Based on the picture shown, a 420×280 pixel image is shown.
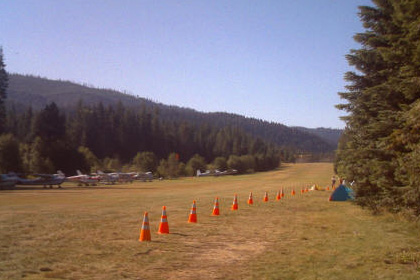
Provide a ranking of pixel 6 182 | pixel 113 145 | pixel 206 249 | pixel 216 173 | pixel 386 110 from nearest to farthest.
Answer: pixel 206 249 → pixel 386 110 → pixel 6 182 → pixel 216 173 → pixel 113 145

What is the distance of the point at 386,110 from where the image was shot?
11766 millimetres

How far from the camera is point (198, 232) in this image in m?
11.4

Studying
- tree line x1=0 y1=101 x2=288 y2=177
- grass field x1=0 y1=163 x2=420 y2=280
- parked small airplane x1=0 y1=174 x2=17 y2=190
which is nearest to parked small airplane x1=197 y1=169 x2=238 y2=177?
tree line x1=0 y1=101 x2=288 y2=177

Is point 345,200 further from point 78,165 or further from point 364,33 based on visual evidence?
point 78,165

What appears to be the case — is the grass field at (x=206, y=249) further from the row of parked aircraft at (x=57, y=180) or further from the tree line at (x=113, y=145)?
the tree line at (x=113, y=145)

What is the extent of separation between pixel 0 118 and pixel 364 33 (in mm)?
58879

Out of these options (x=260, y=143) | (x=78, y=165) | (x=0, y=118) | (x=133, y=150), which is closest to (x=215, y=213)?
(x=0, y=118)

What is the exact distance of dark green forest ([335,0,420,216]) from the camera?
9.16 meters


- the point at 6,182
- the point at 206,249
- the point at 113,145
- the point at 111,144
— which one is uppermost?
the point at 111,144

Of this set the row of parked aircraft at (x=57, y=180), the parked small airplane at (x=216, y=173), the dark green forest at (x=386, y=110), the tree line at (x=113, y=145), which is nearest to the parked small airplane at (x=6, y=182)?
the row of parked aircraft at (x=57, y=180)

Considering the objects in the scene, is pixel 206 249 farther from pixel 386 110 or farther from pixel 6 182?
pixel 6 182

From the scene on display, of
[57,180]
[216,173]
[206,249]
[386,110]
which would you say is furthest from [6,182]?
[216,173]

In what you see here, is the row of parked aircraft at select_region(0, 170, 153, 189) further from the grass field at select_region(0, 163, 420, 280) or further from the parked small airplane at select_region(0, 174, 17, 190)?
the grass field at select_region(0, 163, 420, 280)

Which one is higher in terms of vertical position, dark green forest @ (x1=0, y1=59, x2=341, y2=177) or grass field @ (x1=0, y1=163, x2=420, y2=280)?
dark green forest @ (x1=0, y1=59, x2=341, y2=177)
